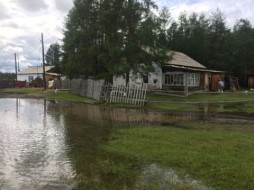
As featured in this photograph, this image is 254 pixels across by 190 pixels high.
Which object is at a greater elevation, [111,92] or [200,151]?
[111,92]

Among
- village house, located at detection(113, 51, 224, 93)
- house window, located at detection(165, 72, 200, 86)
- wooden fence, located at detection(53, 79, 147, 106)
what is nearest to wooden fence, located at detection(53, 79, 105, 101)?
wooden fence, located at detection(53, 79, 147, 106)

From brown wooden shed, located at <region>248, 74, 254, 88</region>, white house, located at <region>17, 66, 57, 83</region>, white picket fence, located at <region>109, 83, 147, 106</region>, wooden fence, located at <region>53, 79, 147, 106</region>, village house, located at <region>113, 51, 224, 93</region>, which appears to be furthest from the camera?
white house, located at <region>17, 66, 57, 83</region>

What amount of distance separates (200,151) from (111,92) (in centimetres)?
2367

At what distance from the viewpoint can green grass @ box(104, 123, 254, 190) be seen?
9.57 meters

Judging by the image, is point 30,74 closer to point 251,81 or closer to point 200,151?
point 251,81

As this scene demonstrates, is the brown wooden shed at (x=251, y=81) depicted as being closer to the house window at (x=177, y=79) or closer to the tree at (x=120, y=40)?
the house window at (x=177, y=79)

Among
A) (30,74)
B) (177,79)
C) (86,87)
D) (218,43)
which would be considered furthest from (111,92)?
(30,74)

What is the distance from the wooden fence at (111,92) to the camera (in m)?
33.3

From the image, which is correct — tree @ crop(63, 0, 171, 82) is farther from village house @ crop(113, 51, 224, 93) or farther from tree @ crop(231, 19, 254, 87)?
tree @ crop(231, 19, 254, 87)

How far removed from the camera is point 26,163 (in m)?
11.3

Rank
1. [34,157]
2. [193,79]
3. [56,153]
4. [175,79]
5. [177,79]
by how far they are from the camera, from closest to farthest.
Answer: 1. [34,157]
2. [56,153]
3. [177,79]
4. [175,79]
5. [193,79]

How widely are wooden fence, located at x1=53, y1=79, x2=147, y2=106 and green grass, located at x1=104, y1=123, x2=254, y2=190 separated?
1560 cm

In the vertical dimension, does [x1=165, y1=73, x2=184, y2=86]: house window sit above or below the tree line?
below

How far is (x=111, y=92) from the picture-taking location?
35.6 meters
